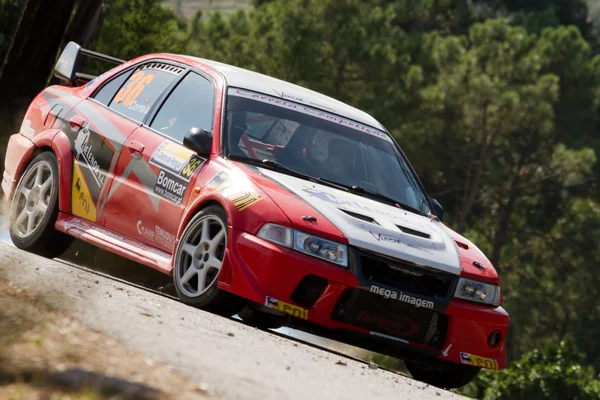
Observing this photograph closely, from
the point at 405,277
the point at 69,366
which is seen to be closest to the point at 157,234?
the point at 405,277

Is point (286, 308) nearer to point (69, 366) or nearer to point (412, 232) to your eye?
point (412, 232)

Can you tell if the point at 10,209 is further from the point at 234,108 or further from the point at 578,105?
the point at 578,105

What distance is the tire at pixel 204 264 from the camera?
712 centimetres

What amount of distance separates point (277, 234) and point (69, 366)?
2.77 m

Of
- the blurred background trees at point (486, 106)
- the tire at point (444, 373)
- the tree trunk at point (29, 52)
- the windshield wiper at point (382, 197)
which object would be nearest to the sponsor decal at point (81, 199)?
the windshield wiper at point (382, 197)

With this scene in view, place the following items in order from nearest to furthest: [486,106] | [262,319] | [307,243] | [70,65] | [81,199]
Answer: [307,243] < [262,319] < [81,199] < [70,65] < [486,106]

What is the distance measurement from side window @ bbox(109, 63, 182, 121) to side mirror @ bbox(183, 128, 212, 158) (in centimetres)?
103

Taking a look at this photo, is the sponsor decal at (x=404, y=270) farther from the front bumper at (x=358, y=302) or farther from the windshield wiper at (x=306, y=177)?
the windshield wiper at (x=306, y=177)

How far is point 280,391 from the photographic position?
186 inches

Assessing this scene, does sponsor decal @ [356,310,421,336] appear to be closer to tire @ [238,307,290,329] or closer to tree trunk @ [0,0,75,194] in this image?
tire @ [238,307,290,329]

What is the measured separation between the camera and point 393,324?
7.16 m

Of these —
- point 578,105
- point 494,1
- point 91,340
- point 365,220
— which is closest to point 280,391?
point 91,340

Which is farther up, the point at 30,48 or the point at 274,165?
the point at 274,165

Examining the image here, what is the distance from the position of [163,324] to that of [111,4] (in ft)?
61.1
